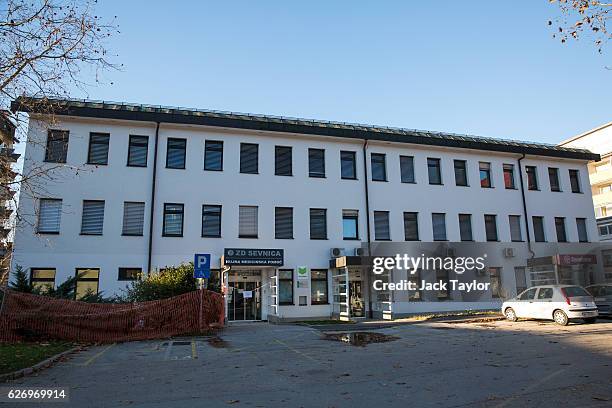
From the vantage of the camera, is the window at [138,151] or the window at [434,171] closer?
the window at [138,151]

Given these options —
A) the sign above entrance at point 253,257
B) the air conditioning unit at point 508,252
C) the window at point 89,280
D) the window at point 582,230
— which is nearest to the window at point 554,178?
the window at point 582,230

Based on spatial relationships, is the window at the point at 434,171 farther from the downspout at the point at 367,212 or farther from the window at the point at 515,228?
the window at the point at 515,228

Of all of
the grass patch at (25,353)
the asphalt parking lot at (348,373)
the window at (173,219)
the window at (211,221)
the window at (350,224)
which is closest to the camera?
the asphalt parking lot at (348,373)

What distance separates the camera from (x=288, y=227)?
24844 millimetres

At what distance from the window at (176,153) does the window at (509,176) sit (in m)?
20.3

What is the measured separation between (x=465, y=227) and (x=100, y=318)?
21.2 meters

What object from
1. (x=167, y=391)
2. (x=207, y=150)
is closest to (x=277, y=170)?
(x=207, y=150)

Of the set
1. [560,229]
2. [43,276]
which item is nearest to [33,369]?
[43,276]

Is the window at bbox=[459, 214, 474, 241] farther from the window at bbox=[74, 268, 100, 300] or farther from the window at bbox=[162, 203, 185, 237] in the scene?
the window at bbox=[74, 268, 100, 300]

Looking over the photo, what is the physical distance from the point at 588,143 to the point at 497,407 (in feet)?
195

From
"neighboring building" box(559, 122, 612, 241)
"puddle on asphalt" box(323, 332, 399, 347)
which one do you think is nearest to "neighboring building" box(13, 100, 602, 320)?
"puddle on asphalt" box(323, 332, 399, 347)

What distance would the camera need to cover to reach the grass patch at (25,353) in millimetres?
9652

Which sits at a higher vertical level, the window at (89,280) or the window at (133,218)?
the window at (133,218)

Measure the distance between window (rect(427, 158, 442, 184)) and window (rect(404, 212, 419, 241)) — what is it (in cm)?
265
